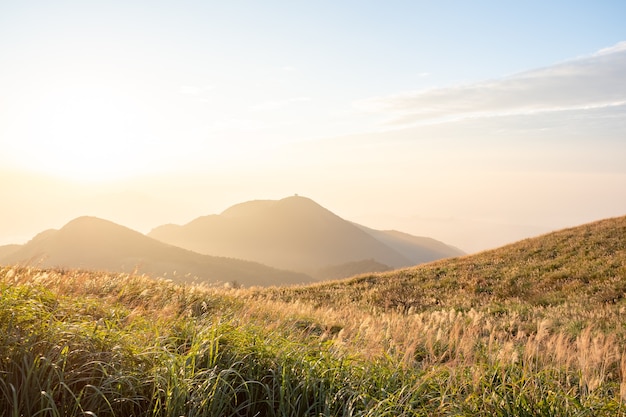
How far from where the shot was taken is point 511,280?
21.0 meters

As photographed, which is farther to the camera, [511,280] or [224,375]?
[511,280]

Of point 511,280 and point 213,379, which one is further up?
point 213,379

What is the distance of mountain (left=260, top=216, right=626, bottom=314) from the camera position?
17438mm

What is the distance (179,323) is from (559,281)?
17.8m

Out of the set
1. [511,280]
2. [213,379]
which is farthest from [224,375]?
[511,280]

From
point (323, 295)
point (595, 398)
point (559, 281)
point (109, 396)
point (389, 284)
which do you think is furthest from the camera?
point (389, 284)

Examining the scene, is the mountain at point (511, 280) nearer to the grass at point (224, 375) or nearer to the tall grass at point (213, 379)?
the grass at point (224, 375)

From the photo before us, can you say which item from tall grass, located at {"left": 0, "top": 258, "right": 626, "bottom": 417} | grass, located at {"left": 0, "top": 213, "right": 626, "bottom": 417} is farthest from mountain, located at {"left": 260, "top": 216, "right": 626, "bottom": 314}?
tall grass, located at {"left": 0, "top": 258, "right": 626, "bottom": 417}

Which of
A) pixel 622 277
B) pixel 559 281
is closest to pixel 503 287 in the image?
pixel 559 281

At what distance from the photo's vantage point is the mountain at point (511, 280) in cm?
1744

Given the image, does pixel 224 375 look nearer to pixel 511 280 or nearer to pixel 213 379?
pixel 213 379

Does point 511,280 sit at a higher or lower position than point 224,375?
lower

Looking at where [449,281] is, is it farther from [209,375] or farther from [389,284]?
[209,375]

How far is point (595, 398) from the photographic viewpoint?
4688mm
